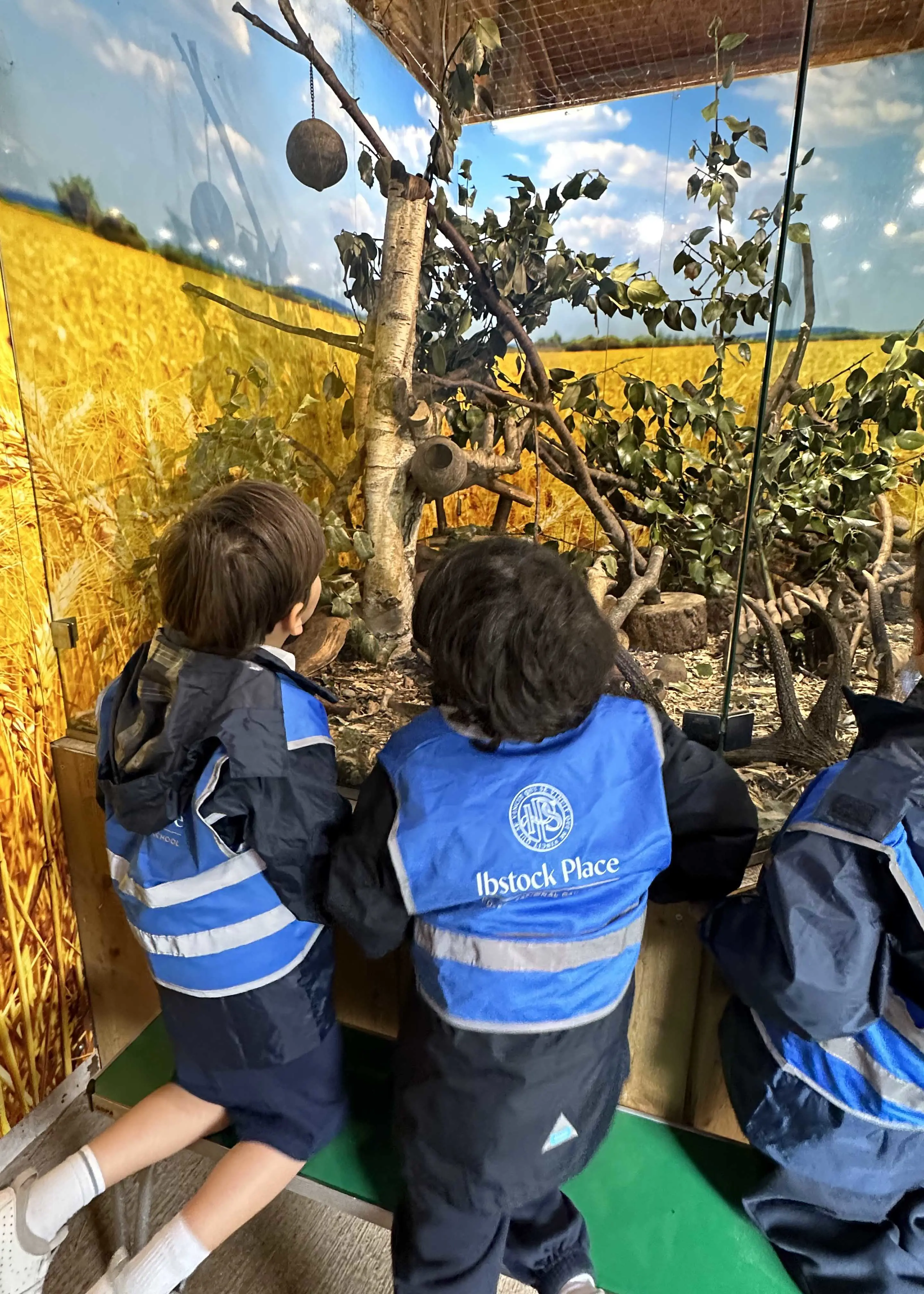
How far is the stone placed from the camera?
1.51m

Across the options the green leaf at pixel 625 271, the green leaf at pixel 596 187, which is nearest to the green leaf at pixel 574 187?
the green leaf at pixel 596 187

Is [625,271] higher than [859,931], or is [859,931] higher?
[625,271]

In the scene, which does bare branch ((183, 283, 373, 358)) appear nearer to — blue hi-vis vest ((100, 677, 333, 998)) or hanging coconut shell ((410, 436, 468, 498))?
hanging coconut shell ((410, 436, 468, 498))

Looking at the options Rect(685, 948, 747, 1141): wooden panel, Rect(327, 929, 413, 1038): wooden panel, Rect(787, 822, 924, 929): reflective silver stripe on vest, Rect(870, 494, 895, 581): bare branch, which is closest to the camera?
Rect(787, 822, 924, 929): reflective silver stripe on vest

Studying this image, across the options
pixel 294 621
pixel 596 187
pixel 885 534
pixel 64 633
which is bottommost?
pixel 64 633

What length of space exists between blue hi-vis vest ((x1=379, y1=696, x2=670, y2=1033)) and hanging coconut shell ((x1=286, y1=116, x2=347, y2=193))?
46.6 inches

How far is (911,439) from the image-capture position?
137 centimetres

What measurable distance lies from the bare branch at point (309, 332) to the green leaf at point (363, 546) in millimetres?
372

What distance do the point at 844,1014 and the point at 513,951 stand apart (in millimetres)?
356

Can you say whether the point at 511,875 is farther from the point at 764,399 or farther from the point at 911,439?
the point at 911,439

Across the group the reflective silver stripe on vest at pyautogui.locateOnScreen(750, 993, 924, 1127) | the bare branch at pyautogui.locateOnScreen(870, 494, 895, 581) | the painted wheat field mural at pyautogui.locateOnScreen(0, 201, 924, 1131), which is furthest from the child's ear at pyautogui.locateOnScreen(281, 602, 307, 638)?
the bare branch at pyautogui.locateOnScreen(870, 494, 895, 581)

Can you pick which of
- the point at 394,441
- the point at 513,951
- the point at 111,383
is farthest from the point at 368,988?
the point at 111,383

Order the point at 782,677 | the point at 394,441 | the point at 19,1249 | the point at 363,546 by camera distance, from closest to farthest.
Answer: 1. the point at 19,1249
2. the point at 782,677
3. the point at 394,441
4. the point at 363,546

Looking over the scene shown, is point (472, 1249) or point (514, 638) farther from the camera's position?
point (472, 1249)
